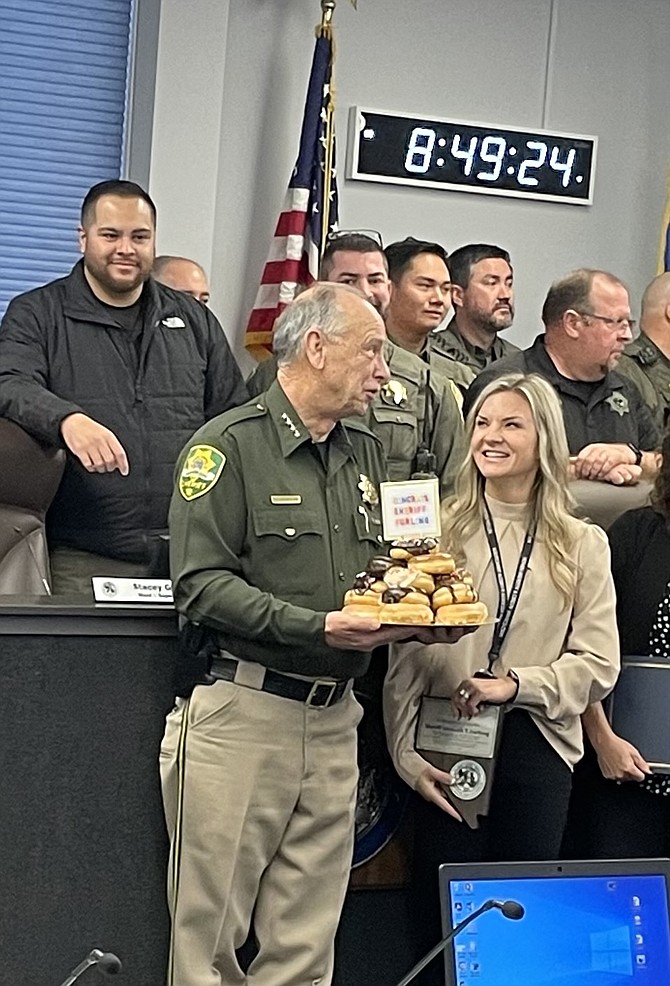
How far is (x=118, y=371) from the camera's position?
3553 mm

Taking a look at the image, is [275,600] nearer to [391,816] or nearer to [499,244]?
[391,816]

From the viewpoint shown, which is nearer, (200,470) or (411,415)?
(200,470)

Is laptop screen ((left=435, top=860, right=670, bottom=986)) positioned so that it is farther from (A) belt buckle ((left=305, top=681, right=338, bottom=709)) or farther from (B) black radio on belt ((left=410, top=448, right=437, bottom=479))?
(B) black radio on belt ((left=410, top=448, right=437, bottom=479))

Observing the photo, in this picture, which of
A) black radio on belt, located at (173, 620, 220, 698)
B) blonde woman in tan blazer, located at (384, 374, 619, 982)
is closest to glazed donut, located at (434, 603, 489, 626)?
blonde woman in tan blazer, located at (384, 374, 619, 982)

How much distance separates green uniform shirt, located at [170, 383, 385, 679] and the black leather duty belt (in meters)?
0.03

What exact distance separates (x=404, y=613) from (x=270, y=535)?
0.29 metres

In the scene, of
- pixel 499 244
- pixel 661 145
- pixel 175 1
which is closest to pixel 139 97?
pixel 175 1

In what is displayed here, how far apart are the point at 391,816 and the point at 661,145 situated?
14.0 feet

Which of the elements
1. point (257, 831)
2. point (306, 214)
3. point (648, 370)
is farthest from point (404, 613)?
point (306, 214)

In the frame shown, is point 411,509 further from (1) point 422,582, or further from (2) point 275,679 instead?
(2) point 275,679

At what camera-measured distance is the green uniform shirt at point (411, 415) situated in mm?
3850

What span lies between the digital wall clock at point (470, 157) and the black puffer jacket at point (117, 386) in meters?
2.65

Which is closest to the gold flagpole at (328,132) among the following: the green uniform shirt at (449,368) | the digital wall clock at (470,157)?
the digital wall clock at (470,157)

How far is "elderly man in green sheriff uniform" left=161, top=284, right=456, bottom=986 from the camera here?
2811mm
